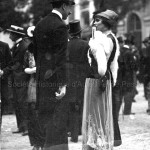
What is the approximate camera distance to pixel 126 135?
322 inches

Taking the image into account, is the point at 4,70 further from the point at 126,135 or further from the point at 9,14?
the point at 9,14

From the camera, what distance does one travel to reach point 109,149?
559 centimetres

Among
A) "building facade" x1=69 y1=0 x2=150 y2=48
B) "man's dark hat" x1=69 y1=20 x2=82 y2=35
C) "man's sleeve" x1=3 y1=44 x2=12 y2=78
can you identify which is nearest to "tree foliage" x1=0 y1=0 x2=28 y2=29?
"man's dark hat" x1=69 y1=20 x2=82 y2=35

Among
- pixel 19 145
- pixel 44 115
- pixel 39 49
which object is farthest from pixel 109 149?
pixel 19 145

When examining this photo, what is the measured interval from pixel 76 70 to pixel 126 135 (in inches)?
53.8

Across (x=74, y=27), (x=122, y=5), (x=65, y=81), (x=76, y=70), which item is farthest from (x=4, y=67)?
(x=122, y=5)

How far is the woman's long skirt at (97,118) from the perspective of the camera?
556 cm

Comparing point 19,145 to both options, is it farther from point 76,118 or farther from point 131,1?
point 131,1

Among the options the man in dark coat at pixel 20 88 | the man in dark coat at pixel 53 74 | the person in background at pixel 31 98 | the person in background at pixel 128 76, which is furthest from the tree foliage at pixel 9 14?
the man in dark coat at pixel 53 74

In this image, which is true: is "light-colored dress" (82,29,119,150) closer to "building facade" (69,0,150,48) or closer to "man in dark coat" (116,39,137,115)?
"man in dark coat" (116,39,137,115)

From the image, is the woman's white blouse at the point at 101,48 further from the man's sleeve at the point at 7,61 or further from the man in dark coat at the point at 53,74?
the man's sleeve at the point at 7,61

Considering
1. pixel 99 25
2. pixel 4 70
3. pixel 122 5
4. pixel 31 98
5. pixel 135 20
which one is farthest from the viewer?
pixel 135 20

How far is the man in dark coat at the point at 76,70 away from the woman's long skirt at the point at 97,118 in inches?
91.5

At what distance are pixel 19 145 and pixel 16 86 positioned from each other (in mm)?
2052
